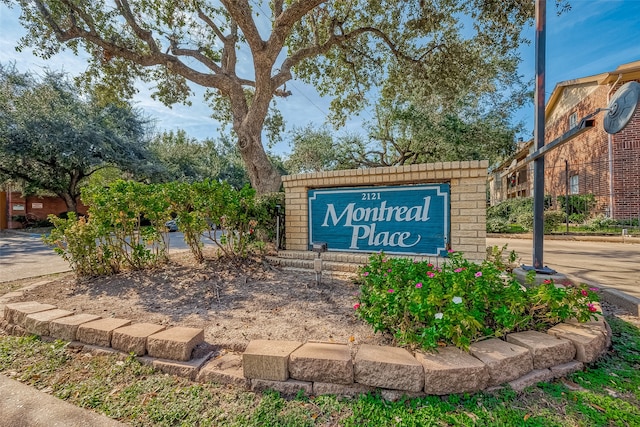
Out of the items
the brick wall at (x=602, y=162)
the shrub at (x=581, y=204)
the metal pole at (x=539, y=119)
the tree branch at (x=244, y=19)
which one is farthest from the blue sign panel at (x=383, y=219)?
the shrub at (x=581, y=204)

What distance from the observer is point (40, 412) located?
62.7 inches

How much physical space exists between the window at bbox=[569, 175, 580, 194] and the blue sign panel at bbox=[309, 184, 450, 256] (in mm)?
13515

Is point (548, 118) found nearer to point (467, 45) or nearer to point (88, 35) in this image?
point (467, 45)

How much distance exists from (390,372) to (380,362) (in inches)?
3.0

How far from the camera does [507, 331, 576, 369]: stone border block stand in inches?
68.5

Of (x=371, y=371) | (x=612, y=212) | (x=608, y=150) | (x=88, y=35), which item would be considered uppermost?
(x=88, y=35)

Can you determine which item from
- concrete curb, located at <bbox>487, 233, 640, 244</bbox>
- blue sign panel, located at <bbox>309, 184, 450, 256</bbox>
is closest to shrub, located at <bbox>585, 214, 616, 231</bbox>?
concrete curb, located at <bbox>487, 233, 640, 244</bbox>

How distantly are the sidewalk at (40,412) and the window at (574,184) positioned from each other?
17333mm

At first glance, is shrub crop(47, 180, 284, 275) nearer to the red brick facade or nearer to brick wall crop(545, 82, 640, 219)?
the red brick facade

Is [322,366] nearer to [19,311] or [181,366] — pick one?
[181,366]

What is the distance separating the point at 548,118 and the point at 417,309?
21.8 m

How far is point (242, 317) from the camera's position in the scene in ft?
8.77

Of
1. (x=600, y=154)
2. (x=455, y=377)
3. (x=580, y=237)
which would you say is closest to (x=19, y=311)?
(x=455, y=377)

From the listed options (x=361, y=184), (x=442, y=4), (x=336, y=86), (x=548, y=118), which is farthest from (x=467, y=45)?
(x=548, y=118)
